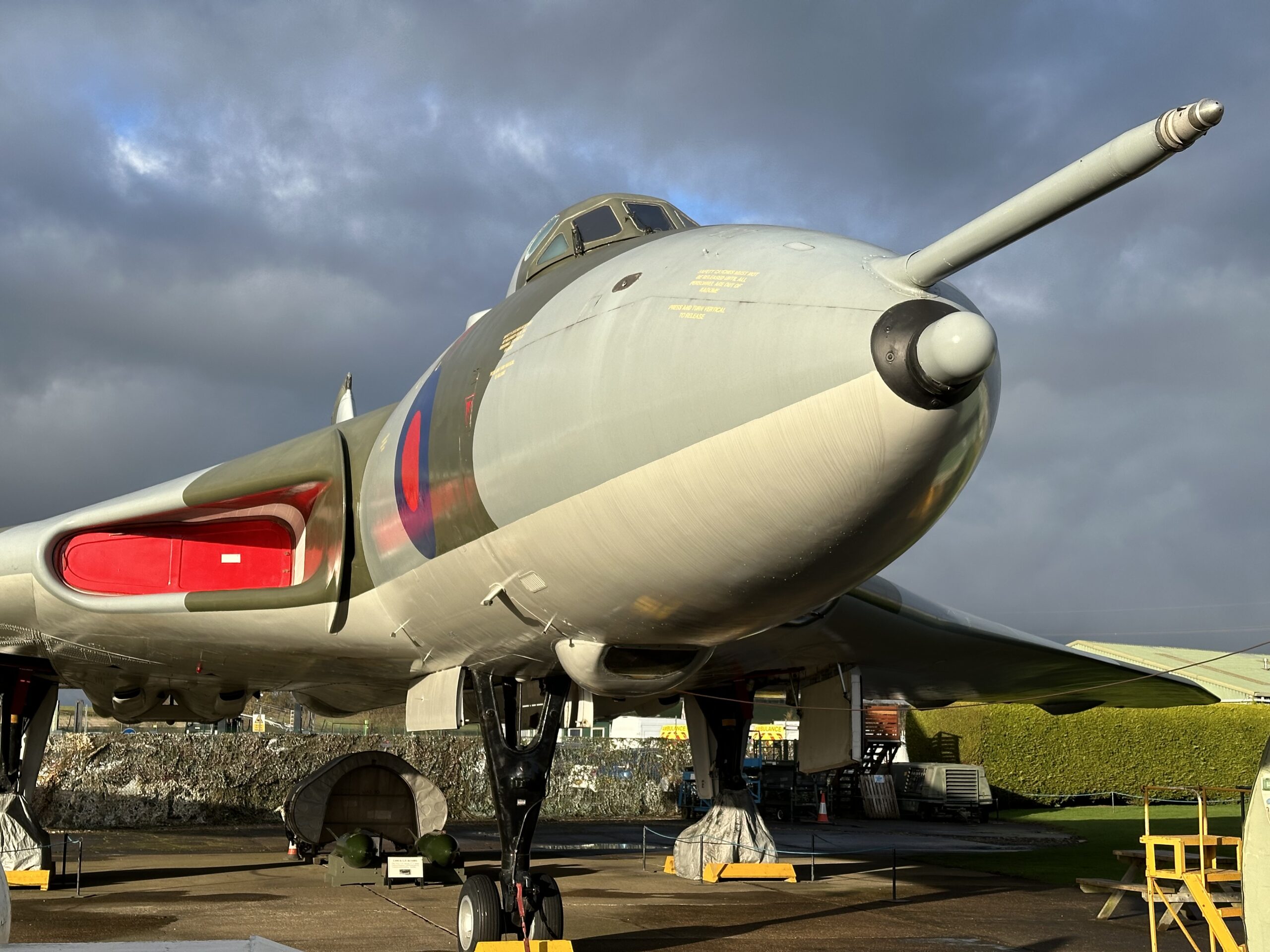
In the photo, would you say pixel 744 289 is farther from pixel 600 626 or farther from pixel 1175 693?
pixel 1175 693

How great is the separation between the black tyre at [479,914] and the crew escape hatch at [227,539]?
2242mm

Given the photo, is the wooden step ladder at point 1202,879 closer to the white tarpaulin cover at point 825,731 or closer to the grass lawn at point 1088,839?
the white tarpaulin cover at point 825,731

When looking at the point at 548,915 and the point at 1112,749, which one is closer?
the point at 548,915

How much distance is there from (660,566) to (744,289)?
4.11 feet

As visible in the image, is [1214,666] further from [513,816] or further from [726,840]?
[513,816]

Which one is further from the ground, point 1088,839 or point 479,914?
point 479,914

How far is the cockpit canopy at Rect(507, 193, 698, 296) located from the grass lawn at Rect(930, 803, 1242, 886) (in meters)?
9.59

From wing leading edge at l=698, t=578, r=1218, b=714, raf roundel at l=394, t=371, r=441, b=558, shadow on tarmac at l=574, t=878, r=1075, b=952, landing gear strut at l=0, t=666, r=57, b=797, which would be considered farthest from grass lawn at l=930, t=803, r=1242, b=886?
landing gear strut at l=0, t=666, r=57, b=797

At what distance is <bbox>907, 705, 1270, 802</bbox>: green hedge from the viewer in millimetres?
29344

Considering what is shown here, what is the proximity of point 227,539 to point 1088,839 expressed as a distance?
16612mm

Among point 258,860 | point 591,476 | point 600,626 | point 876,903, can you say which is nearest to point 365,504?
point 600,626

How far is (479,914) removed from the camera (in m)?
7.05

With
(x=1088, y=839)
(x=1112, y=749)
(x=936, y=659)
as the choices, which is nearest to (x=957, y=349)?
(x=936, y=659)

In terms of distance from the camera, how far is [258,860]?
48.9ft
